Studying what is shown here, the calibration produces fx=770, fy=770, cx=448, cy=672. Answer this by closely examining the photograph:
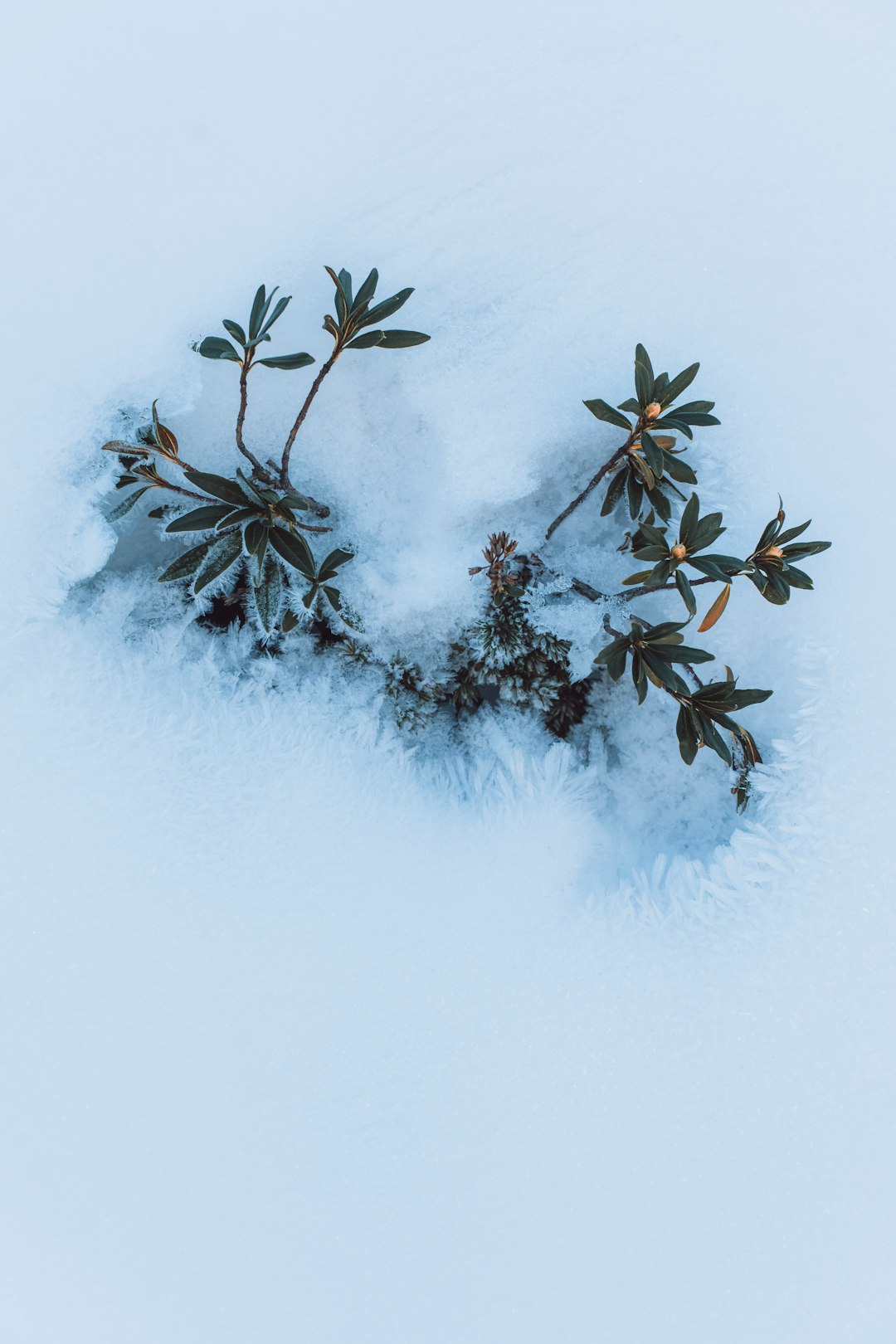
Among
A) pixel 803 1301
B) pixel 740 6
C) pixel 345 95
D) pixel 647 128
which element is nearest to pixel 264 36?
pixel 345 95

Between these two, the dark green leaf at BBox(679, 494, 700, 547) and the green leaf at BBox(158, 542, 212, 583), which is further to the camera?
the green leaf at BBox(158, 542, 212, 583)

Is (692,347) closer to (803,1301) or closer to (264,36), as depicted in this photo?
(264,36)

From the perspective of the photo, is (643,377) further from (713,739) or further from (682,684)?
(713,739)

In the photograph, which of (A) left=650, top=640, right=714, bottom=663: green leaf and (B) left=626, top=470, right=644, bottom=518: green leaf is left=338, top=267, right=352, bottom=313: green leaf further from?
(A) left=650, top=640, right=714, bottom=663: green leaf

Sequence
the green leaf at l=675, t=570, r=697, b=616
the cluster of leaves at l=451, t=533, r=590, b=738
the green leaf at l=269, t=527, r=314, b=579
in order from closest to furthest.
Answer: the green leaf at l=675, t=570, r=697, b=616, the green leaf at l=269, t=527, r=314, b=579, the cluster of leaves at l=451, t=533, r=590, b=738

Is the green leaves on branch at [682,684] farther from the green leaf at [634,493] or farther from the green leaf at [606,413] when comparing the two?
the green leaf at [606,413]

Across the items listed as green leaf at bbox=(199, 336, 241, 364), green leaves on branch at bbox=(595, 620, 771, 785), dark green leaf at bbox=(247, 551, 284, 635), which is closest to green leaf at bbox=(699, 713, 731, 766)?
green leaves on branch at bbox=(595, 620, 771, 785)

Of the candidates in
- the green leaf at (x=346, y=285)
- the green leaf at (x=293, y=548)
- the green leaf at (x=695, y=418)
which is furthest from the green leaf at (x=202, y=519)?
the green leaf at (x=695, y=418)
